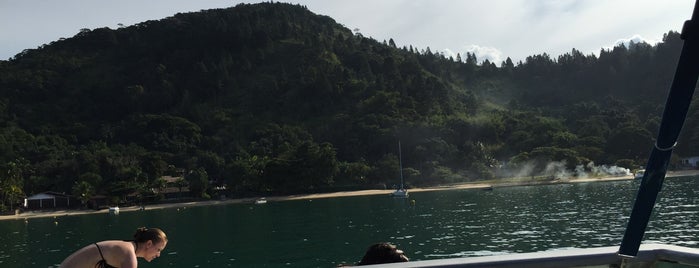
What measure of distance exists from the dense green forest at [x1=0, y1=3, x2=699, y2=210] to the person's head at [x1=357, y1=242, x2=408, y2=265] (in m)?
101

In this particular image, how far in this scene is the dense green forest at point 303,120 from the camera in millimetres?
108375

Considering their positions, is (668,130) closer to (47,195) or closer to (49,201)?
(49,201)

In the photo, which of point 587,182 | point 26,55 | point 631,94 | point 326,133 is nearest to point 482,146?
point 587,182

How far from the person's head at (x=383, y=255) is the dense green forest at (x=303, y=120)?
331 feet

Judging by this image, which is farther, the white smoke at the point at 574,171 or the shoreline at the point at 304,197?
the white smoke at the point at 574,171

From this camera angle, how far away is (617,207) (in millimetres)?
48781

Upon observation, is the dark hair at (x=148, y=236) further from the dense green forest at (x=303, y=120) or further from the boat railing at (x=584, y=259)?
the dense green forest at (x=303, y=120)

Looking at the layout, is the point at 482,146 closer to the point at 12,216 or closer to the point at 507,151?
the point at 507,151

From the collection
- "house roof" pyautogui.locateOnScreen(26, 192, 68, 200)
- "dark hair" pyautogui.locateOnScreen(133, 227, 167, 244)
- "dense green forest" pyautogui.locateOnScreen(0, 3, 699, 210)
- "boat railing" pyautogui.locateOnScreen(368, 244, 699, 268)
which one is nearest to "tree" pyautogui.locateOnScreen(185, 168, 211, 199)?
"dense green forest" pyautogui.locateOnScreen(0, 3, 699, 210)

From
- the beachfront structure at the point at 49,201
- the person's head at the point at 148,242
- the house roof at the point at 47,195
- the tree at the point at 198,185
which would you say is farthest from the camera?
the tree at the point at 198,185

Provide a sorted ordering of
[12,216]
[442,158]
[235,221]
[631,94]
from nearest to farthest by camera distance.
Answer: [235,221] < [12,216] < [442,158] < [631,94]

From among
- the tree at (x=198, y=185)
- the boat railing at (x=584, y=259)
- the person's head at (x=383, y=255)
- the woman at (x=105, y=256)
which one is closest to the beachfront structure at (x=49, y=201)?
the tree at (x=198, y=185)

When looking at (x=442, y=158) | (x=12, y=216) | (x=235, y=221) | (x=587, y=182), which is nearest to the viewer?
(x=235, y=221)

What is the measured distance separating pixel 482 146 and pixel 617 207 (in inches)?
2961
